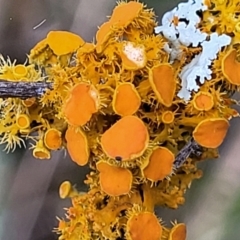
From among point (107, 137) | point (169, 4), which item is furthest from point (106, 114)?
point (169, 4)

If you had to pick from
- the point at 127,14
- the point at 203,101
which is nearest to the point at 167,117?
the point at 203,101

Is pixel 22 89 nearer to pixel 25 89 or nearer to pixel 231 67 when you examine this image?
pixel 25 89

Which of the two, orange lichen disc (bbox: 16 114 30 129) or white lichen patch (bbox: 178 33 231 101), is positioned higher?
white lichen patch (bbox: 178 33 231 101)

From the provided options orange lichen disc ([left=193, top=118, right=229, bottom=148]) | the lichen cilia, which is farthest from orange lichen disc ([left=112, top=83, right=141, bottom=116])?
orange lichen disc ([left=193, top=118, right=229, bottom=148])

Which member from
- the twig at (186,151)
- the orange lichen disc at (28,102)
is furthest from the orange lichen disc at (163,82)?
the orange lichen disc at (28,102)

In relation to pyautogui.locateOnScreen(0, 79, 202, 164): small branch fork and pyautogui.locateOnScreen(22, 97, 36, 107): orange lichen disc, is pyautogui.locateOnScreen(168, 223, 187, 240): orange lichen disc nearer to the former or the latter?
pyautogui.locateOnScreen(0, 79, 202, 164): small branch fork

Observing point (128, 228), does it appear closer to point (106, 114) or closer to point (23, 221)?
point (106, 114)
